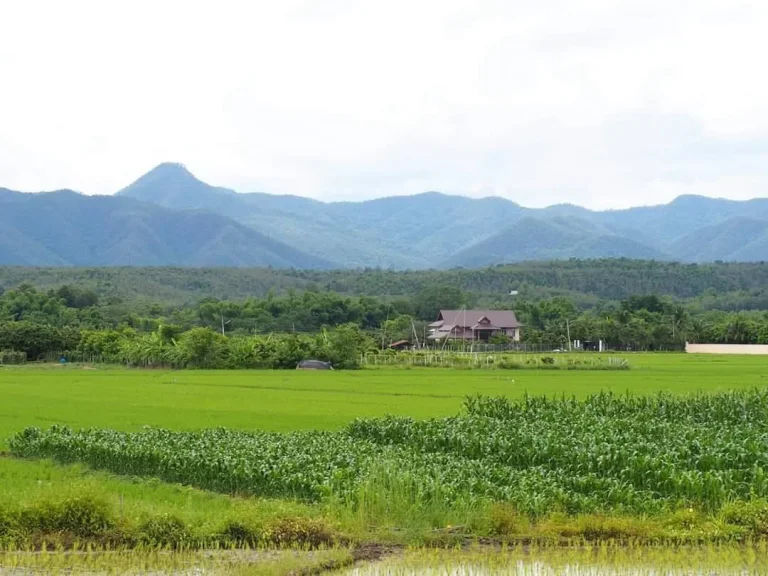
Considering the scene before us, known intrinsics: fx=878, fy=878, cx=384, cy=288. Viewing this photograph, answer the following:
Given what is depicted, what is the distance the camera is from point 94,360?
72375 mm

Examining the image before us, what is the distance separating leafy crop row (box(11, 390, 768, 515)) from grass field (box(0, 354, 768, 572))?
0.60 m


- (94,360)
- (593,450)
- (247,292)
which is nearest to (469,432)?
(593,450)

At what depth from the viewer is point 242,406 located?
3145cm

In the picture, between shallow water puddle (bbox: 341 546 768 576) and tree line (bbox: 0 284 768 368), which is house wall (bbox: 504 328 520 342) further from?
shallow water puddle (bbox: 341 546 768 576)

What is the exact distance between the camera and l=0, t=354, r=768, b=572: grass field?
1252 cm

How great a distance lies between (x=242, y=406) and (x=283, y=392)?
7.06 meters

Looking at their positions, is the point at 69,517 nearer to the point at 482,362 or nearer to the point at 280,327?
the point at 482,362

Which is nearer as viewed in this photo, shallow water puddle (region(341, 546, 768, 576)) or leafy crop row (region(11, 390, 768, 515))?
shallow water puddle (region(341, 546, 768, 576))

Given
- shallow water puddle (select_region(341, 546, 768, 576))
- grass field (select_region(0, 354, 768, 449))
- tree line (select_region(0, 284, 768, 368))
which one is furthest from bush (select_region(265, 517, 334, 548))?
tree line (select_region(0, 284, 768, 368))

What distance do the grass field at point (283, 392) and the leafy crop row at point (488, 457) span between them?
455cm

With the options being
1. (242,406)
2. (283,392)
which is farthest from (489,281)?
(242,406)

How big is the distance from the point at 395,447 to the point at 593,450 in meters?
4.69

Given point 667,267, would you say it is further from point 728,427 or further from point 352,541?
point 352,541

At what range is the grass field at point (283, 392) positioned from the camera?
88.8 ft
